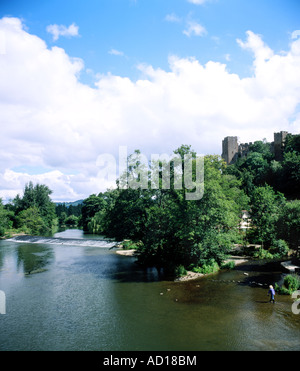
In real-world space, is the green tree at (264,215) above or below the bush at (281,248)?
above

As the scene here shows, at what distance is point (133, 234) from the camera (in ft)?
111

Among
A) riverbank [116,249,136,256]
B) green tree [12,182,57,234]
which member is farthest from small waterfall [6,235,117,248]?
green tree [12,182,57,234]

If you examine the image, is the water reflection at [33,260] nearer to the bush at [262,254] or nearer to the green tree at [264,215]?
the bush at [262,254]

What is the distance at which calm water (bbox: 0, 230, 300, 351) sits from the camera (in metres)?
13.5

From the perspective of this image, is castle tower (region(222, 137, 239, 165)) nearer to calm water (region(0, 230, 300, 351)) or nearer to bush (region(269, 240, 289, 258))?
bush (region(269, 240, 289, 258))

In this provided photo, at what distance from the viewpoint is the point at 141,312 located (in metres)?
17.5

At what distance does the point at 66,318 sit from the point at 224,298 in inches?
431

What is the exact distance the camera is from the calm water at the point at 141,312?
13.5 metres

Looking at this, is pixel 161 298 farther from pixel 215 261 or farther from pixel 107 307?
pixel 215 261

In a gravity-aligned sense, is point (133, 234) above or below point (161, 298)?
above

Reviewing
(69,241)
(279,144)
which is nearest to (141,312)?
(69,241)

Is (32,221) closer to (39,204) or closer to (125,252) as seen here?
(39,204)

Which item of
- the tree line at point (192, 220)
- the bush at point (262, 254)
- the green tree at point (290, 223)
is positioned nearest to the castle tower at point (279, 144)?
the tree line at point (192, 220)
